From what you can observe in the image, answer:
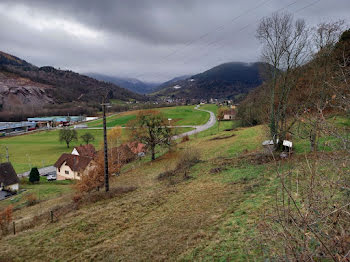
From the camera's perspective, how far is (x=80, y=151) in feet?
157

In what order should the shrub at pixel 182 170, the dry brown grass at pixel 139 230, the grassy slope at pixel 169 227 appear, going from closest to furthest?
the grassy slope at pixel 169 227, the dry brown grass at pixel 139 230, the shrub at pixel 182 170

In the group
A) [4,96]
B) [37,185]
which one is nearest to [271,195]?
[37,185]

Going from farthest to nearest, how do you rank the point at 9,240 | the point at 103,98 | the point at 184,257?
1. the point at 103,98
2. the point at 9,240
3. the point at 184,257

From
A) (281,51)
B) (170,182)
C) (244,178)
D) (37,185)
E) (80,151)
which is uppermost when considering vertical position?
(281,51)

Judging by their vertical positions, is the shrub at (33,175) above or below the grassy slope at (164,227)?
below

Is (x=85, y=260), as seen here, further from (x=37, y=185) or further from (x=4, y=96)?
(x=4, y=96)

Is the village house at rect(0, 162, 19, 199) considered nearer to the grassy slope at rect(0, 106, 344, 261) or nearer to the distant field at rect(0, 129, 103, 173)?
the distant field at rect(0, 129, 103, 173)

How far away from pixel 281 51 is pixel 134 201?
14.0 metres

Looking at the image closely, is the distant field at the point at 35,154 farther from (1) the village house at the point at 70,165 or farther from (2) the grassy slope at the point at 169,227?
(2) the grassy slope at the point at 169,227

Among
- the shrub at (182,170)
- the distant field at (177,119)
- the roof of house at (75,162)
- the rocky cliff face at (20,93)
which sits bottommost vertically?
the roof of house at (75,162)

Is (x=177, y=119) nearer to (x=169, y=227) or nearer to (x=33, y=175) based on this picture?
(x=33, y=175)

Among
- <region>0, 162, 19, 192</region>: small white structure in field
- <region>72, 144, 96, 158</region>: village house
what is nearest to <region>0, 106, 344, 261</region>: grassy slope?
<region>0, 162, 19, 192</region>: small white structure in field

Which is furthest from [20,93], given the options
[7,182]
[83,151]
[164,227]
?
[164,227]

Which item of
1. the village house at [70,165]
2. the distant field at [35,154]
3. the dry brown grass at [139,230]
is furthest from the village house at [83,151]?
the dry brown grass at [139,230]
